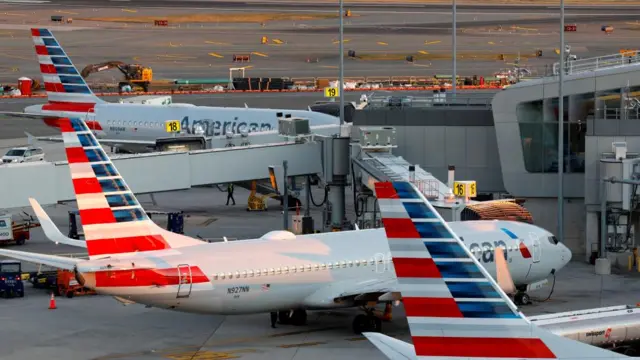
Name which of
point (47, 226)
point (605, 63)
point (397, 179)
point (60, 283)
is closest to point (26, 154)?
point (60, 283)

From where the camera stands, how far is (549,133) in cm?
5922

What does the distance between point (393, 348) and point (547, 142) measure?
3539cm

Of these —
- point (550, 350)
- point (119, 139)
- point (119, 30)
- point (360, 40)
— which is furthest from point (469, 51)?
point (550, 350)

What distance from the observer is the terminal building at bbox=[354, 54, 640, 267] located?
5572 cm

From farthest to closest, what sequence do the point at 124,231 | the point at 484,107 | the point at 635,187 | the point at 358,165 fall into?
the point at 484,107 < the point at 358,165 < the point at 635,187 < the point at 124,231

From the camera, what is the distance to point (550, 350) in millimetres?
24078

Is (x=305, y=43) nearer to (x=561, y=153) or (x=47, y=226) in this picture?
(x=561, y=153)

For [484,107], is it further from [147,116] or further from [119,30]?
[119,30]

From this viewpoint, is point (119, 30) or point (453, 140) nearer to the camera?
point (453, 140)

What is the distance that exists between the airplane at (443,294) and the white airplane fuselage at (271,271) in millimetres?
16681

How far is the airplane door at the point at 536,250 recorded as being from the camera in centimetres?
Answer: 4688

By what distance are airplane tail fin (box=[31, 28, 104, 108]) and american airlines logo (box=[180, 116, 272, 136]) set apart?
26.2 feet

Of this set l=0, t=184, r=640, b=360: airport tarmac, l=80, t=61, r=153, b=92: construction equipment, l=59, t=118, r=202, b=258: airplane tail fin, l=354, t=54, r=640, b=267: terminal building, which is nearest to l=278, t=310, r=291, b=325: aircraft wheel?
l=0, t=184, r=640, b=360: airport tarmac

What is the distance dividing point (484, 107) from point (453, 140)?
2.46 m
